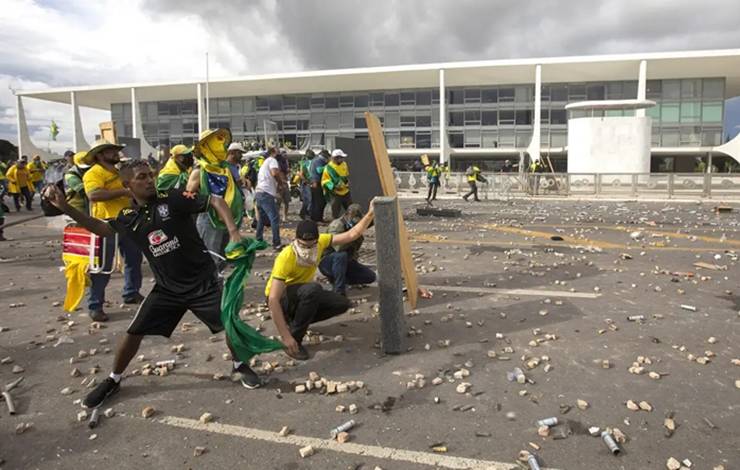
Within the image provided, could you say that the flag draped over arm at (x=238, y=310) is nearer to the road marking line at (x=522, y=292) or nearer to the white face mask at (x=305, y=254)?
the white face mask at (x=305, y=254)

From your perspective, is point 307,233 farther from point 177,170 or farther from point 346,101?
point 346,101

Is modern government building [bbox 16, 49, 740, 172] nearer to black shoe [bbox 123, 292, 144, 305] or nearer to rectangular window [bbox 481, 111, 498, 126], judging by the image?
rectangular window [bbox 481, 111, 498, 126]

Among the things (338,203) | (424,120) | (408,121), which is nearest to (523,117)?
(424,120)

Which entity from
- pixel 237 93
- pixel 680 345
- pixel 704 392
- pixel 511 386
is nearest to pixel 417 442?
pixel 511 386

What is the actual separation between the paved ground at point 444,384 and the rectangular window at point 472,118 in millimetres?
45404

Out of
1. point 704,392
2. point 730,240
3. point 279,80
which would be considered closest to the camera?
point 704,392

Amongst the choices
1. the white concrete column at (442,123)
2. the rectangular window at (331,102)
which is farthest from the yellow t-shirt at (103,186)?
the rectangular window at (331,102)

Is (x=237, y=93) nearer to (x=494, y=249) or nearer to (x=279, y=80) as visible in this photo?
(x=279, y=80)

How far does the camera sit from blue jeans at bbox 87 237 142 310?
532cm

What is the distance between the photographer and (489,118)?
50562mm

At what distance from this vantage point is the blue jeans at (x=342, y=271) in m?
5.81

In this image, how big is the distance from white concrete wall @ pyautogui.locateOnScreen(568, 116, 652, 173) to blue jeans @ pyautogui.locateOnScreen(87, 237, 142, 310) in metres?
28.1

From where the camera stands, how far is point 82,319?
18.2 ft

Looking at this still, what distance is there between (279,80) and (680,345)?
50.0m
